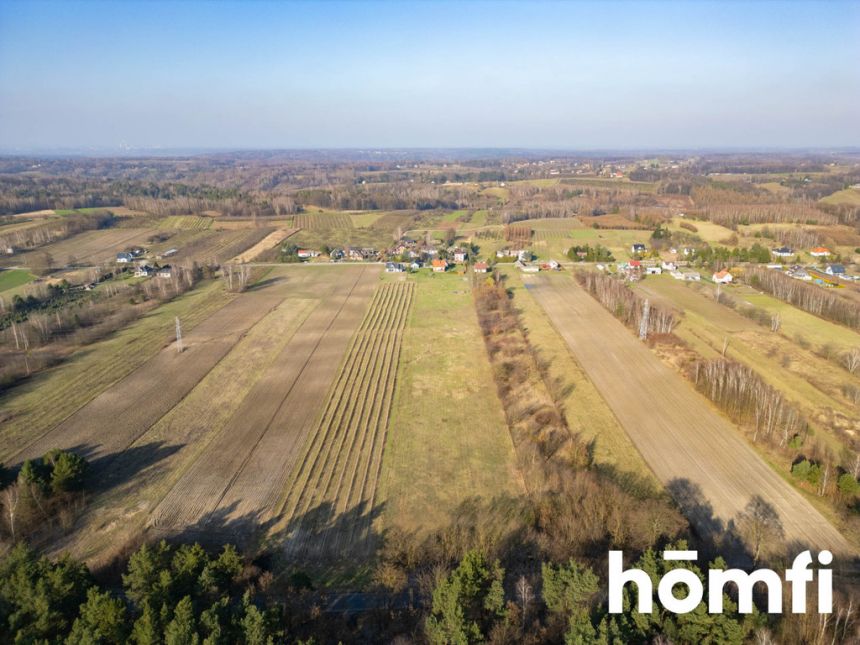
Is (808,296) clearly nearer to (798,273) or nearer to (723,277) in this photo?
(723,277)

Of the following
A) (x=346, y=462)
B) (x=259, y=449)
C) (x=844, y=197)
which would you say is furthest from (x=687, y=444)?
(x=844, y=197)

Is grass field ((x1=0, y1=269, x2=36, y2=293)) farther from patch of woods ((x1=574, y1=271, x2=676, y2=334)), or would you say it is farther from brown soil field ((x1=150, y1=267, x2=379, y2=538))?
patch of woods ((x1=574, y1=271, x2=676, y2=334))

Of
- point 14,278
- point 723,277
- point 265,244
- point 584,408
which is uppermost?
point 265,244

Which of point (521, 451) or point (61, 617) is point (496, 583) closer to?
point (521, 451)

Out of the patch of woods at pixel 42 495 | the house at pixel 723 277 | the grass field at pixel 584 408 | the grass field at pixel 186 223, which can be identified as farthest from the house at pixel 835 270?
the grass field at pixel 186 223

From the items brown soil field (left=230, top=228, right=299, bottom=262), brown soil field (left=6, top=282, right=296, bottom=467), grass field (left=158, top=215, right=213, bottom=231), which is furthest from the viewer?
grass field (left=158, top=215, right=213, bottom=231)

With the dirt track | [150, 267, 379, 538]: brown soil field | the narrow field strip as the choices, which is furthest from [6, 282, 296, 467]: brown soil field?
the dirt track

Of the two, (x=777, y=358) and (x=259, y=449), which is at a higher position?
(x=777, y=358)
